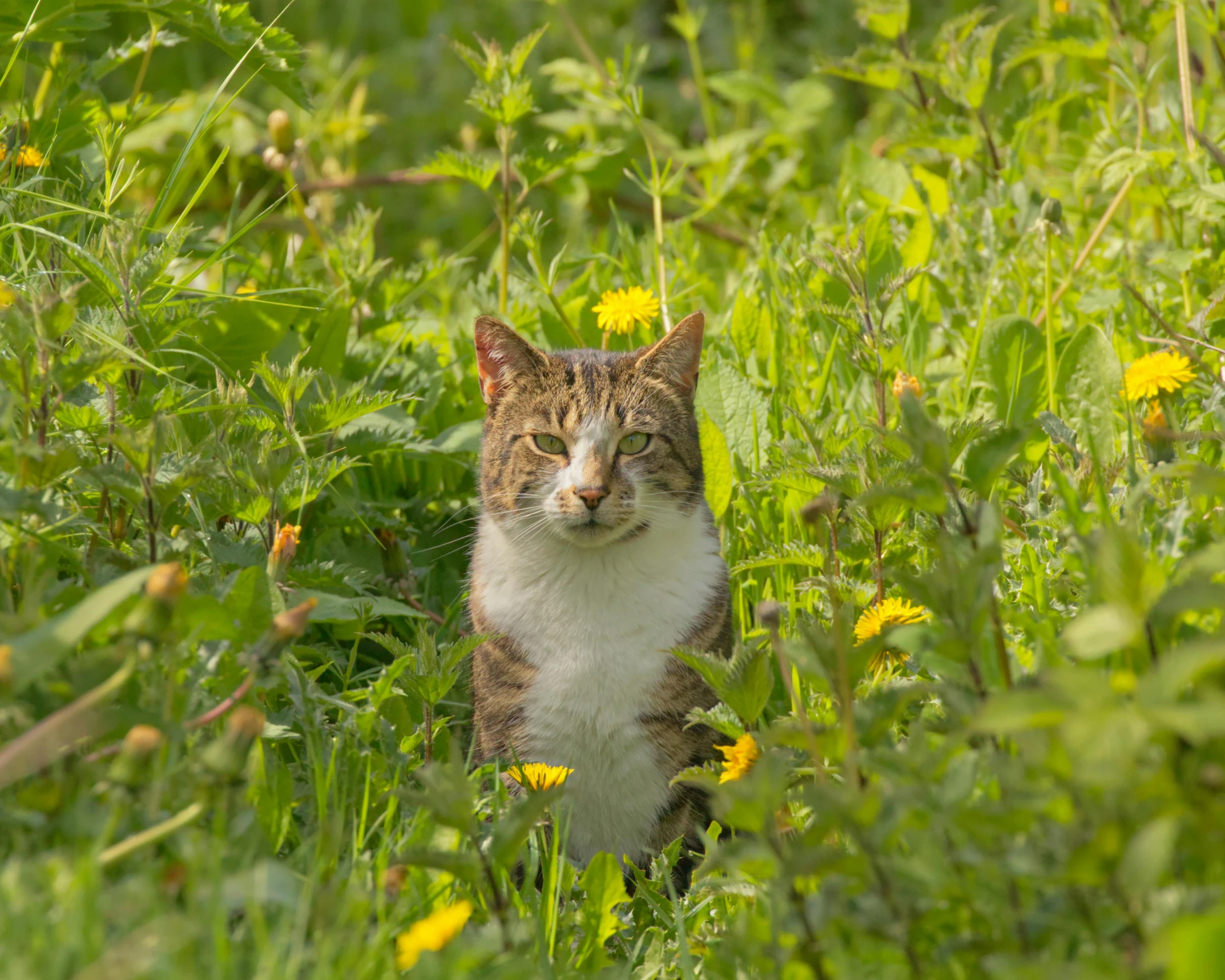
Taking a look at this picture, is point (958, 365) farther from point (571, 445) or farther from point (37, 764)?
point (37, 764)

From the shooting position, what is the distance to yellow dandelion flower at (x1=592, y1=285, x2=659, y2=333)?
2.89m

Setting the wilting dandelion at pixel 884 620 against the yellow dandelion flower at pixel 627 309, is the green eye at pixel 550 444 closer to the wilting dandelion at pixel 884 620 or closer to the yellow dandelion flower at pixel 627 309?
the yellow dandelion flower at pixel 627 309

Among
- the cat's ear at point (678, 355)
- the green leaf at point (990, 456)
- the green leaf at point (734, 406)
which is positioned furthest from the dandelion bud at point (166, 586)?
the green leaf at point (734, 406)

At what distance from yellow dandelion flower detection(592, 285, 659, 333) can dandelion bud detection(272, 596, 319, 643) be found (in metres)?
1.56

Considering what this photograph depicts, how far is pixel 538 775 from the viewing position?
2076 millimetres

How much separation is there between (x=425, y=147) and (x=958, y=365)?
326cm

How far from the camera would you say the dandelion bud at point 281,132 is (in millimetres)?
3141

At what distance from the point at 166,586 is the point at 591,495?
110 centimetres

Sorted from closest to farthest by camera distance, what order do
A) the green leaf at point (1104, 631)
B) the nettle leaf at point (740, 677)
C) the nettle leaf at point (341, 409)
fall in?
the green leaf at point (1104, 631) < the nettle leaf at point (740, 677) < the nettle leaf at point (341, 409)

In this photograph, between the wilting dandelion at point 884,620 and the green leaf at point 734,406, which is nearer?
the wilting dandelion at point 884,620

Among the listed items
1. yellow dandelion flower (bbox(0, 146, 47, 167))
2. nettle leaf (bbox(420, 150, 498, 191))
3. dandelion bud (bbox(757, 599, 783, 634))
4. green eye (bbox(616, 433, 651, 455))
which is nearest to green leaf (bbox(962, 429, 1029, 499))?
dandelion bud (bbox(757, 599, 783, 634))

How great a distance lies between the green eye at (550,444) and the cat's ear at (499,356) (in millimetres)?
157

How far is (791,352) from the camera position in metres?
3.22

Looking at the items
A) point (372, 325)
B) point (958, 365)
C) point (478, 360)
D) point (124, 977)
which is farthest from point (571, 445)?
A: point (124, 977)
